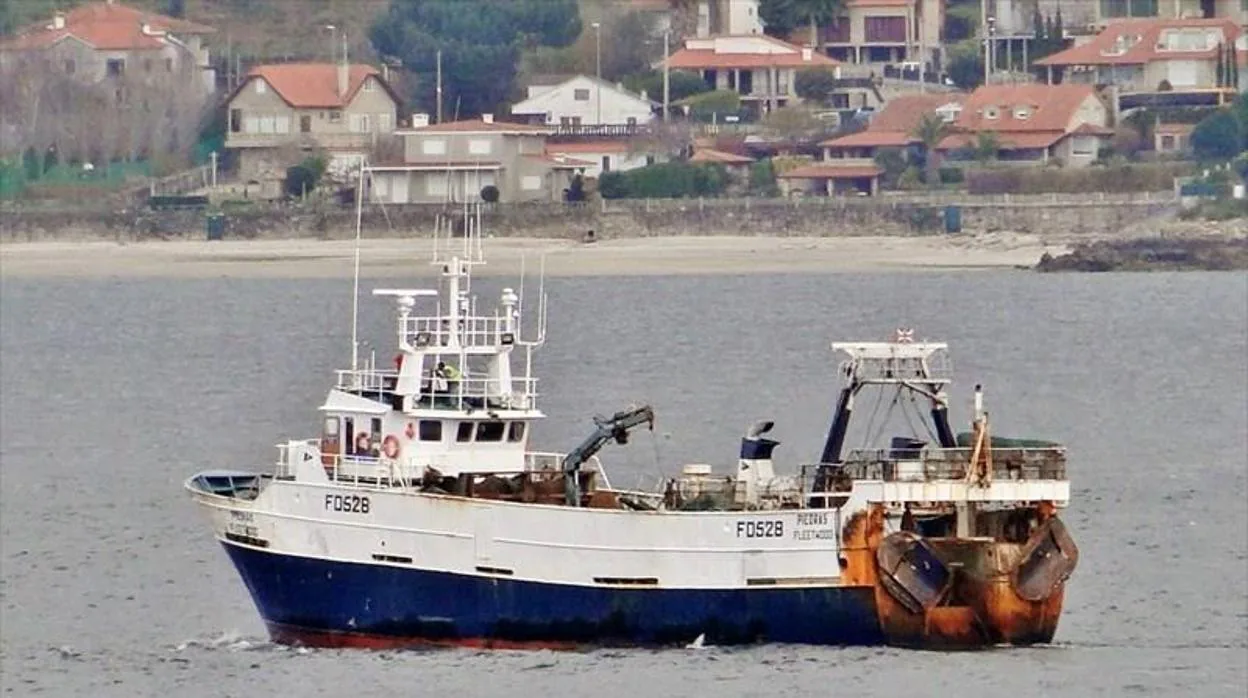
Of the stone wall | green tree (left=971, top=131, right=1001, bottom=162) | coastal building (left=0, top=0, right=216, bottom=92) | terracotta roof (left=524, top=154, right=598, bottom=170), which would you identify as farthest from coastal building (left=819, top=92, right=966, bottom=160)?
coastal building (left=0, top=0, right=216, bottom=92)

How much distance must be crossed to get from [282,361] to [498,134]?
161 ft

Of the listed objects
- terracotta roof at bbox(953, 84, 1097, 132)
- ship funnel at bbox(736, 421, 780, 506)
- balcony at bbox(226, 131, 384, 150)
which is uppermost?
terracotta roof at bbox(953, 84, 1097, 132)

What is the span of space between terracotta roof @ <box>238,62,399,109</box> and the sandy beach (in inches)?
622

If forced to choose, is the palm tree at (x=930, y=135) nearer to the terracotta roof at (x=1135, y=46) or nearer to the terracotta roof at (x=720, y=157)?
the terracotta roof at (x=720, y=157)

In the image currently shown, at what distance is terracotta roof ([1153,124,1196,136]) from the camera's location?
161 m

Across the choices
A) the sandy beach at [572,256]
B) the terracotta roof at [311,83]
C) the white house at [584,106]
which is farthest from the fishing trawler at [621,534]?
the white house at [584,106]

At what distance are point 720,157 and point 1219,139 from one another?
17991 millimetres

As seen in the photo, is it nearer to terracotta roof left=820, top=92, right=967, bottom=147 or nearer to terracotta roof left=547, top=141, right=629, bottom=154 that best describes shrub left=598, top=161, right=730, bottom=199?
terracotta roof left=547, top=141, right=629, bottom=154

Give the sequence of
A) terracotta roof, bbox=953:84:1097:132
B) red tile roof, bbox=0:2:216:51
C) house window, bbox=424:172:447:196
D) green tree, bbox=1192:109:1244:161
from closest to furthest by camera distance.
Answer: house window, bbox=424:172:447:196 → green tree, bbox=1192:109:1244:161 → terracotta roof, bbox=953:84:1097:132 → red tile roof, bbox=0:2:216:51

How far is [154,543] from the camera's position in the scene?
227 feet

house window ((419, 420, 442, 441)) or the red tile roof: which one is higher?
the red tile roof

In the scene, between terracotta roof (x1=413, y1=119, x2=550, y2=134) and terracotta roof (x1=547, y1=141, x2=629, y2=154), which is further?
terracotta roof (x1=547, y1=141, x2=629, y2=154)

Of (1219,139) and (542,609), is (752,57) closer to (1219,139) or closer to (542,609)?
(1219,139)

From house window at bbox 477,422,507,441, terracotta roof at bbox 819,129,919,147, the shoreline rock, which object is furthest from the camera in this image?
terracotta roof at bbox 819,129,919,147
